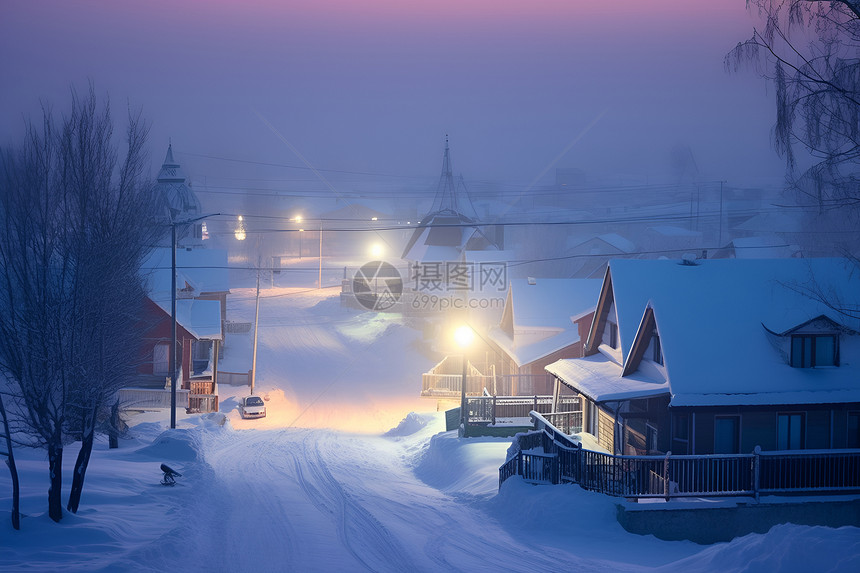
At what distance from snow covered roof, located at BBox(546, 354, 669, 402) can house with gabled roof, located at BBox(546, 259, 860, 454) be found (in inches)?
2.2

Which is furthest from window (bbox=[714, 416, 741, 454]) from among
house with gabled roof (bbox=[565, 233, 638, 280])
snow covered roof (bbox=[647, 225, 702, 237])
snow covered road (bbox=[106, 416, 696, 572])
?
snow covered roof (bbox=[647, 225, 702, 237])

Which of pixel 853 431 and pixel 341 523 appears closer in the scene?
pixel 341 523

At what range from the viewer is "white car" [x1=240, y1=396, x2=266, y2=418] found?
36438 millimetres

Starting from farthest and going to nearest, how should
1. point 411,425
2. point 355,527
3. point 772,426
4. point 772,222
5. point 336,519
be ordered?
1. point 772,222
2. point 411,425
3. point 772,426
4. point 336,519
5. point 355,527

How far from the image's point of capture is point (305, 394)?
43.2 m

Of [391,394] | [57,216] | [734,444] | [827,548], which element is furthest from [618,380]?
[391,394]

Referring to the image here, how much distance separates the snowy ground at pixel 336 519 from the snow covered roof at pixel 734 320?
4935 mm

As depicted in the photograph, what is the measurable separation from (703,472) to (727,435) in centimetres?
297

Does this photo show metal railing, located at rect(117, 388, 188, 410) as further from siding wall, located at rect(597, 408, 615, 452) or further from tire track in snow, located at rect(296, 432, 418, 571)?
siding wall, located at rect(597, 408, 615, 452)

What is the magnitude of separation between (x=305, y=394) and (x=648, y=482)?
3134 centimetres

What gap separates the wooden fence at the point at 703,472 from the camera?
47.9ft

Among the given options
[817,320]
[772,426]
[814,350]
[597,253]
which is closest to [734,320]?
[817,320]

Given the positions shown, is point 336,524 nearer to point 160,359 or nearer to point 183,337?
point 183,337

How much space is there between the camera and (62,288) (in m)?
11.7
